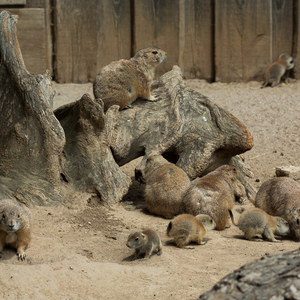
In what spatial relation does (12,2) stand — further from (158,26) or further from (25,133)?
(25,133)

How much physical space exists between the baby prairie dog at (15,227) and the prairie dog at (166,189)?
1596 mm

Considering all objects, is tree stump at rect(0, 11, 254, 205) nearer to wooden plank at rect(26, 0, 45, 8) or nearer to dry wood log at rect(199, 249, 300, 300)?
wooden plank at rect(26, 0, 45, 8)

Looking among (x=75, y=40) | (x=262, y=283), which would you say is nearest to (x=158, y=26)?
(x=75, y=40)

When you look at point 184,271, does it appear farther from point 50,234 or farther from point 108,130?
point 108,130

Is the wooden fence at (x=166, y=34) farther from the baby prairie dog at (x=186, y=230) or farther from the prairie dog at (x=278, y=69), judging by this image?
the baby prairie dog at (x=186, y=230)

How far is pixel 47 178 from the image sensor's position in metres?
6.74

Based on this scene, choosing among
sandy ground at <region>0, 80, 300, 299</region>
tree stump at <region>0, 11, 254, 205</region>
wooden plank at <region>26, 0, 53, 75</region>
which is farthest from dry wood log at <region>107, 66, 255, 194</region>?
wooden plank at <region>26, 0, 53, 75</region>

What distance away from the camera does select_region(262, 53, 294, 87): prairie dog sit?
421 inches

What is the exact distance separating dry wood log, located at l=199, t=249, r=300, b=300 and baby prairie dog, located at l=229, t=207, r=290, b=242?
116 inches

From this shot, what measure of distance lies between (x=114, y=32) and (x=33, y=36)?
4.34ft

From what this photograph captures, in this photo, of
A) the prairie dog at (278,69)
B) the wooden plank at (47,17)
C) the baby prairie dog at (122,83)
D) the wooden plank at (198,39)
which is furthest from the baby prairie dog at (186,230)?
the wooden plank at (47,17)

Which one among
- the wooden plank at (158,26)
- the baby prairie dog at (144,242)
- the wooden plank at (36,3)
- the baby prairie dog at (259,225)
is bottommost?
the baby prairie dog at (259,225)

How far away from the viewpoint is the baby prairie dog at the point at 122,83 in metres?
7.96

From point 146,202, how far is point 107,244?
4.02 feet
